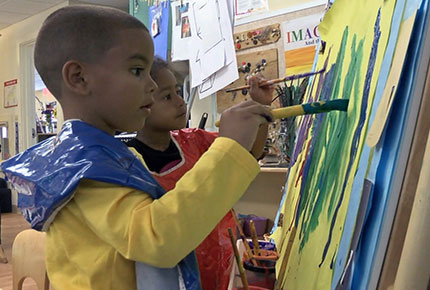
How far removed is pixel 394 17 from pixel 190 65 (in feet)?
5.00

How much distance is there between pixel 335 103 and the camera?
549mm

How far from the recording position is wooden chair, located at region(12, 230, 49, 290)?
1.13 metres

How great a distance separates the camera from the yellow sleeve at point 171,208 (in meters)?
0.42

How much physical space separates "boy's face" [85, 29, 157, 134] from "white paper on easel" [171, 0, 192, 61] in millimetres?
1412

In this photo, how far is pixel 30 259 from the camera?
1180 millimetres

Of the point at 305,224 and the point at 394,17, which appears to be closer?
the point at 394,17

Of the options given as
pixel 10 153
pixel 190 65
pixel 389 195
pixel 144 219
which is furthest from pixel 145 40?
pixel 10 153

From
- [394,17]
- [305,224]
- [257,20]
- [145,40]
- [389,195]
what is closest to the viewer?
[389,195]

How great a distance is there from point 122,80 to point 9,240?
3700 millimetres

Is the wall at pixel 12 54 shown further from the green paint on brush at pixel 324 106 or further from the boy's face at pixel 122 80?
the green paint on brush at pixel 324 106

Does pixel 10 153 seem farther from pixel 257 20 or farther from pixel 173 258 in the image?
pixel 173 258

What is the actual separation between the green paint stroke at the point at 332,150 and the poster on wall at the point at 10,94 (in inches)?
196

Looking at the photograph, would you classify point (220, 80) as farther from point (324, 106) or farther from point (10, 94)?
point (10, 94)

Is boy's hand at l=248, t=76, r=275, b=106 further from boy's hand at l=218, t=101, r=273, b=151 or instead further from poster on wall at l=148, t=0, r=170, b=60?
poster on wall at l=148, t=0, r=170, b=60
